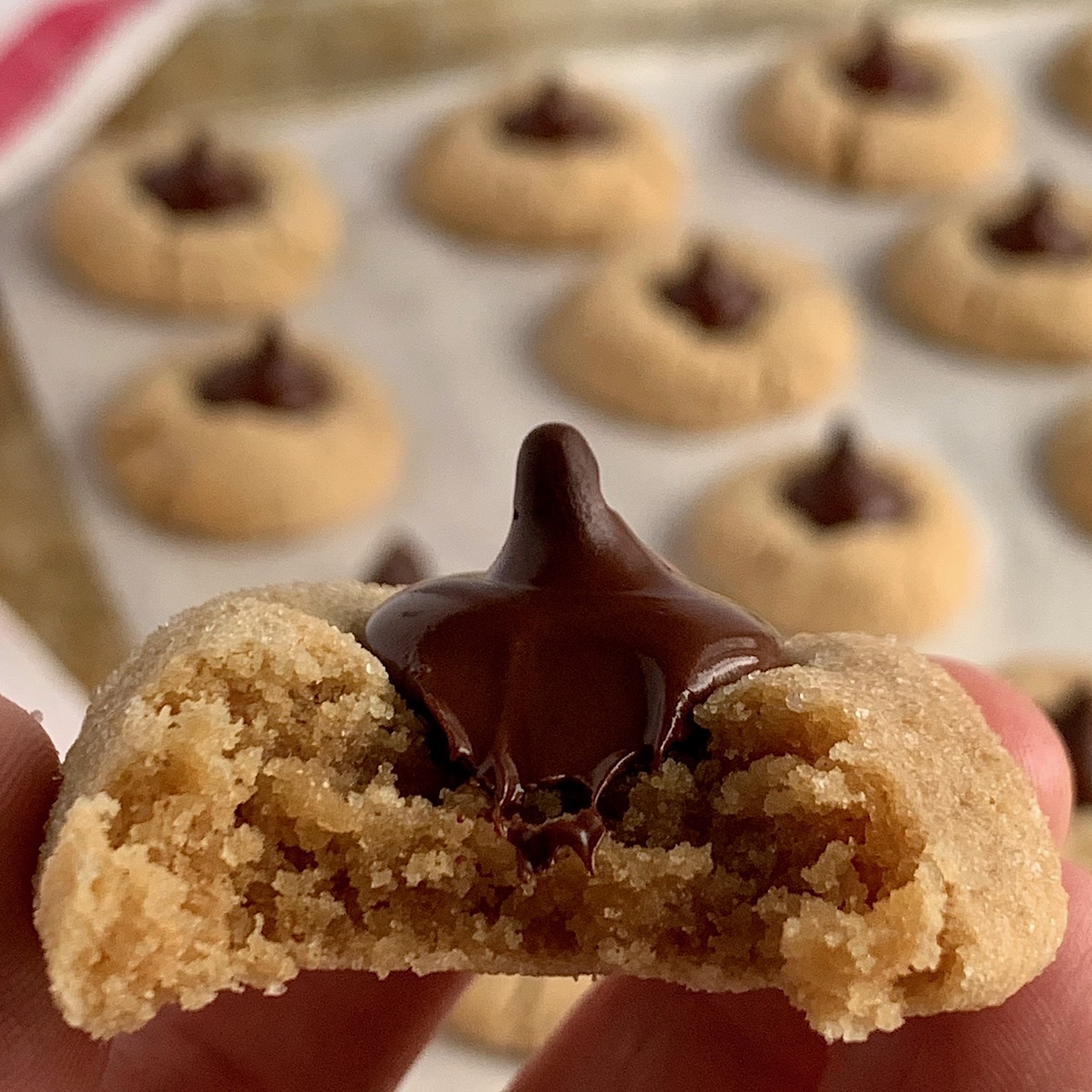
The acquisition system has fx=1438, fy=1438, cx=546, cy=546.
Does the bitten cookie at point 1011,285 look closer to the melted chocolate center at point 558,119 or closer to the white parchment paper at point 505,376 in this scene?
the white parchment paper at point 505,376

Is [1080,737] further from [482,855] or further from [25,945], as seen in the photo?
[25,945]

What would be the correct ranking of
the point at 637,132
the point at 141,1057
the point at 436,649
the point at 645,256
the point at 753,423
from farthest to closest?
the point at 637,132 < the point at 645,256 < the point at 753,423 < the point at 141,1057 < the point at 436,649

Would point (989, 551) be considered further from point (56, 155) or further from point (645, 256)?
point (56, 155)

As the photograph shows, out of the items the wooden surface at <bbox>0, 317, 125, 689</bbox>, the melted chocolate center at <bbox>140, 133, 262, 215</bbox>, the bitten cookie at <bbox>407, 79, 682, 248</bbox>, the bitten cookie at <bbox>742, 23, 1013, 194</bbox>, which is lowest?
the bitten cookie at <bbox>742, 23, 1013, 194</bbox>

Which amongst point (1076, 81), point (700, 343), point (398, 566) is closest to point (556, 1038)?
point (398, 566)

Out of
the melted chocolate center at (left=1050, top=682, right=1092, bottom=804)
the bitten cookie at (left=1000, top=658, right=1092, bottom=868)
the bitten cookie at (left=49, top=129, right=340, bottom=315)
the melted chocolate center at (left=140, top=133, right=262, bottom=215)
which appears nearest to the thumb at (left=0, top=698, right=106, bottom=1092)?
the bitten cookie at (left=1000, top=658, right=1092, bottom=868)

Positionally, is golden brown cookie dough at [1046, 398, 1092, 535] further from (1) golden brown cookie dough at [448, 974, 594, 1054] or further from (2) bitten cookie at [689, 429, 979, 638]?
(1) golden brown cookie dough at [448, 974, 594, 1054]

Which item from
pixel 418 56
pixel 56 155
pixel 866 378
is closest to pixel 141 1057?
pixel 866 378
